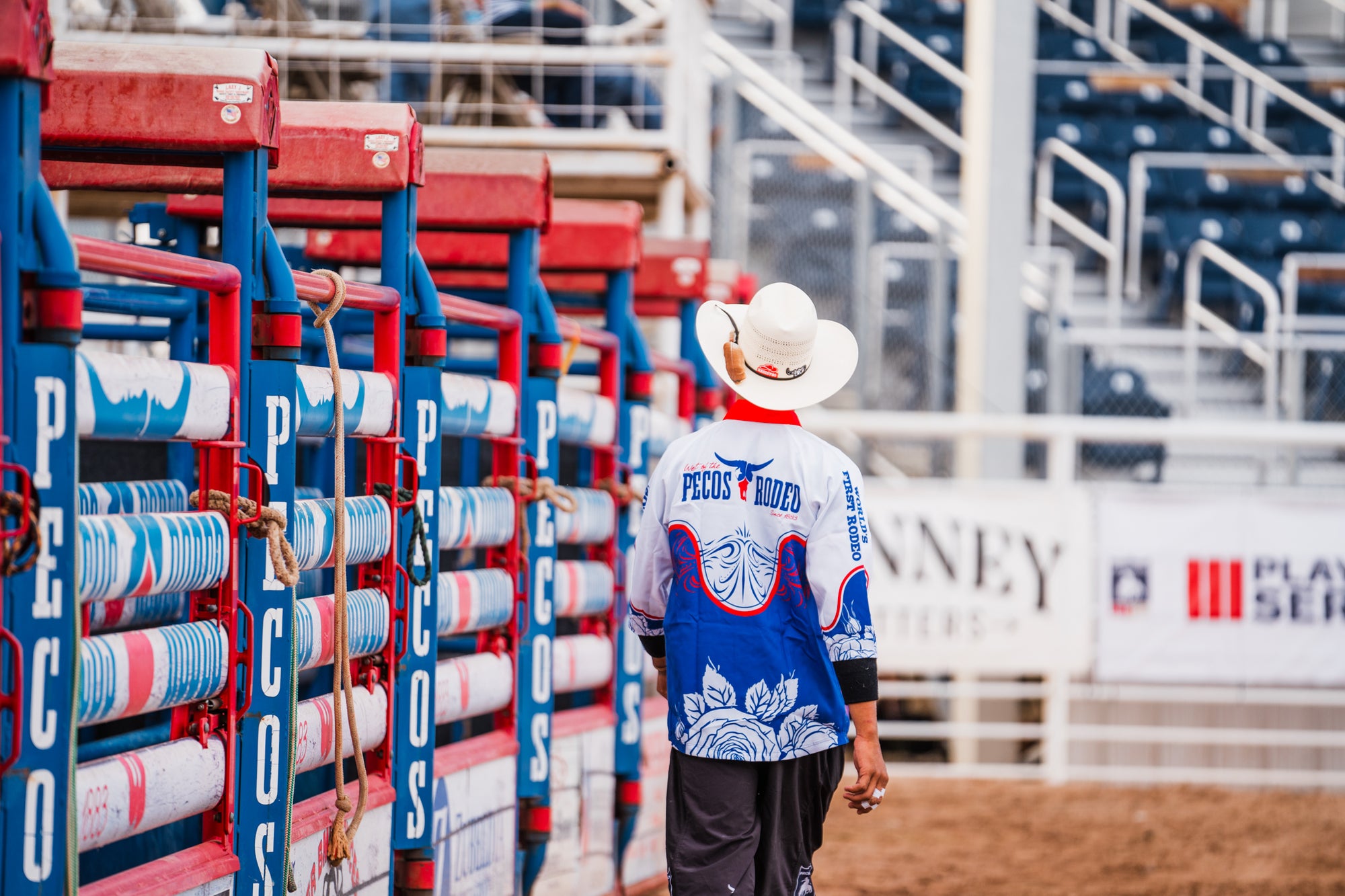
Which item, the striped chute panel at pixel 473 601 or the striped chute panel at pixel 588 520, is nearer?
the striped chute panel at pixel 473 601

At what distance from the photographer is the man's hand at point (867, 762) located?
322cm

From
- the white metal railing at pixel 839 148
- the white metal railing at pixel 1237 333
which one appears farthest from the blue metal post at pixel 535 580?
the white metal railing at pixel 839 148

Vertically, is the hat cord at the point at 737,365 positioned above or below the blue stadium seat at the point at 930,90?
below

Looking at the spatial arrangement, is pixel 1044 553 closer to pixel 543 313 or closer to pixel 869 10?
pixel 543 313

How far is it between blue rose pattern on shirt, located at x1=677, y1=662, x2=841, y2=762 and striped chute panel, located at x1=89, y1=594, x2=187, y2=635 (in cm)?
141

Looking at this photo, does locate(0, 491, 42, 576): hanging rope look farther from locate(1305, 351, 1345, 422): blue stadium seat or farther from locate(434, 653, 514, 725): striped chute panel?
locate(1305, 351, 1345, 422): blue stadium seat

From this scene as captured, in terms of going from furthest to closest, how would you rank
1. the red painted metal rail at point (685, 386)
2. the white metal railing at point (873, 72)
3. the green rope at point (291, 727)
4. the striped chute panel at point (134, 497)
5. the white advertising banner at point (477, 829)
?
the white metal railing at point (873, 72)
the red painted metal rail at point (685, 386)
the white advertising banner at point (477, 829)
the striped chute panel at point (134, 497)
the green rope at point (291, 727)

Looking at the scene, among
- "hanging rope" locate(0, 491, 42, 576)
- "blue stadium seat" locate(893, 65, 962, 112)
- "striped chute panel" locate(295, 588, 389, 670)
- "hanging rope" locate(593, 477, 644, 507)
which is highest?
"blue stadium seat" locate(893, 65, 962, 112)

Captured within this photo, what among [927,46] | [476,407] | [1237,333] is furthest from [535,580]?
[927,46]

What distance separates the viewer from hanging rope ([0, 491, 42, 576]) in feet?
7.26

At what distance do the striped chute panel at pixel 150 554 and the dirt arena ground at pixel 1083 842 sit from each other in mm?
3905

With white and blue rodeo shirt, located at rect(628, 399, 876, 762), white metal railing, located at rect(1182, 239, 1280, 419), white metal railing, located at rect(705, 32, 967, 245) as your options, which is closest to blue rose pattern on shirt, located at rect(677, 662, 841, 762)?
white and blue rodeo shirt, located at rect(628, 399, 876, 762)

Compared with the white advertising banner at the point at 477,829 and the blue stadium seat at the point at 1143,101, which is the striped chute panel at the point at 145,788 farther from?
the blue stadium seat at the point at 1143,101

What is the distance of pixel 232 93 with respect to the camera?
2.96m
